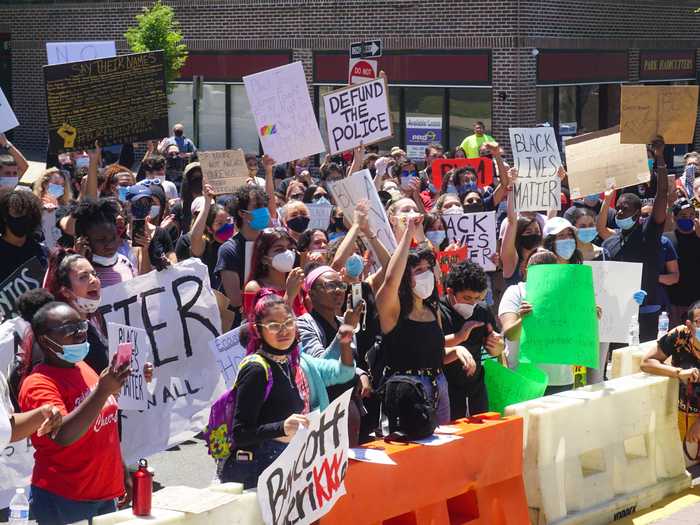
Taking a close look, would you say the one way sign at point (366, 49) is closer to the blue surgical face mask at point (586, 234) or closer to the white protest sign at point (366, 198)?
the blue surgical face mask at point (586, 234)

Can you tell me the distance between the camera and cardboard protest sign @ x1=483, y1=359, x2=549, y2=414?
7.32 metres

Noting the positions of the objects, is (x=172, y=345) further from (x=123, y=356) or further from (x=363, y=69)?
(x=363, y=69)

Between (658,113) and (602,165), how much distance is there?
108cm

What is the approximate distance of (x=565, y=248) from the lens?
8.86 m

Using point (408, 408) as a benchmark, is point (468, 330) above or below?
above

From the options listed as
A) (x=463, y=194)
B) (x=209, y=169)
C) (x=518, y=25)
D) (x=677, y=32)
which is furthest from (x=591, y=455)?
(x=677, y=32)

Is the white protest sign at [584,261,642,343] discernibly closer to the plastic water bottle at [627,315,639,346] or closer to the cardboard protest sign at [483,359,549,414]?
the plastic water bottle at [627,315,639,346]

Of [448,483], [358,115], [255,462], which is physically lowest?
[448,483]

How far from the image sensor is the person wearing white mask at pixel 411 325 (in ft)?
21.7

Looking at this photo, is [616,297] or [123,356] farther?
[616,297]

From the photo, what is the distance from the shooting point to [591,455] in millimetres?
7531

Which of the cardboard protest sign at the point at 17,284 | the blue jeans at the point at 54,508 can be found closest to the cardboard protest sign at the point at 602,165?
the cardboard protest sign at the point at 17,284

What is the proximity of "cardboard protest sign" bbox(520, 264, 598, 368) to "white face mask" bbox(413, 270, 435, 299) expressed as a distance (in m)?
1.13

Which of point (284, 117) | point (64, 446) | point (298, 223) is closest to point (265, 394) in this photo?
point (64, 446)
